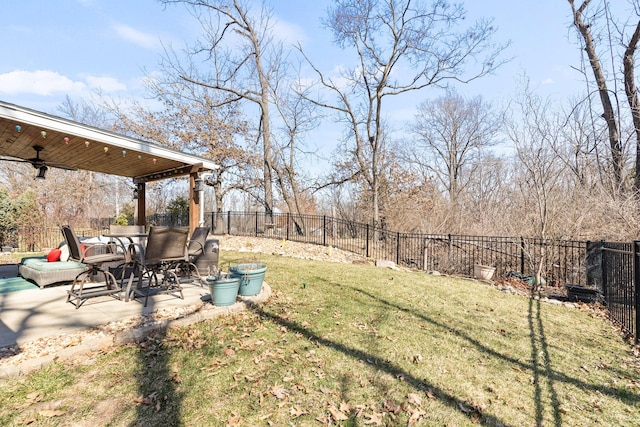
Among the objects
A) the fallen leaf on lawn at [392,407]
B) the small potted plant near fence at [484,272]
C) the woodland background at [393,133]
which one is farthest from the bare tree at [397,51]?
the fallen leaf on lawn at [392,407]

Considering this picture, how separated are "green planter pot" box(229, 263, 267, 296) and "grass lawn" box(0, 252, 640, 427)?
363mm

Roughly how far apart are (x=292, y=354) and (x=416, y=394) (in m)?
1.17

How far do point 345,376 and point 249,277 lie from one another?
2.21 meters

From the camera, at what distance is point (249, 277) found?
14.5 ft

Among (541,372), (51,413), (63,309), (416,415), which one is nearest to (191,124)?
(63,309)

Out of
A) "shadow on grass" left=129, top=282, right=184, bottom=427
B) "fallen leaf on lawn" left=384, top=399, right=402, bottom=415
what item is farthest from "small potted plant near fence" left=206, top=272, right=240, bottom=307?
"fallen leaf on lawn" left=384, top=399, right=402, bottom=415

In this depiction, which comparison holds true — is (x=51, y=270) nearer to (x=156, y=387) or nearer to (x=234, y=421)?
(x=156, y=387)

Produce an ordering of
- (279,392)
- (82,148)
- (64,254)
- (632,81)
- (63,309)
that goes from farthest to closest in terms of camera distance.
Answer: (632,81), (82,148), (64,254), (63,309), (279,392)

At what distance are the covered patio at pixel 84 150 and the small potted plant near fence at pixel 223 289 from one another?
13.2 ft

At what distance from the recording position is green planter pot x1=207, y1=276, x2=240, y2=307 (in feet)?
13.1

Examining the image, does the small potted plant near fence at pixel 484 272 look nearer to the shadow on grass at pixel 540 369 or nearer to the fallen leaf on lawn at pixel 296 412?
the shadow on grass at pixel 540 369

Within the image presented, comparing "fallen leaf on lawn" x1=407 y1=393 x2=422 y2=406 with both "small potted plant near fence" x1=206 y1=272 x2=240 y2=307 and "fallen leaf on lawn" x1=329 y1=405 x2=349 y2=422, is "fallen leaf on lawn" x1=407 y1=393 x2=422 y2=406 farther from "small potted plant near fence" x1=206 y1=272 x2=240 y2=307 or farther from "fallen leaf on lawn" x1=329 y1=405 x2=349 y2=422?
"small potted plant near fence" x1=206 y1=272 x2=240 y2=307

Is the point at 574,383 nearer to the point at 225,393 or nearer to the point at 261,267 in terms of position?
the point at 225,393

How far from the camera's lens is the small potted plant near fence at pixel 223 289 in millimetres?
4004
